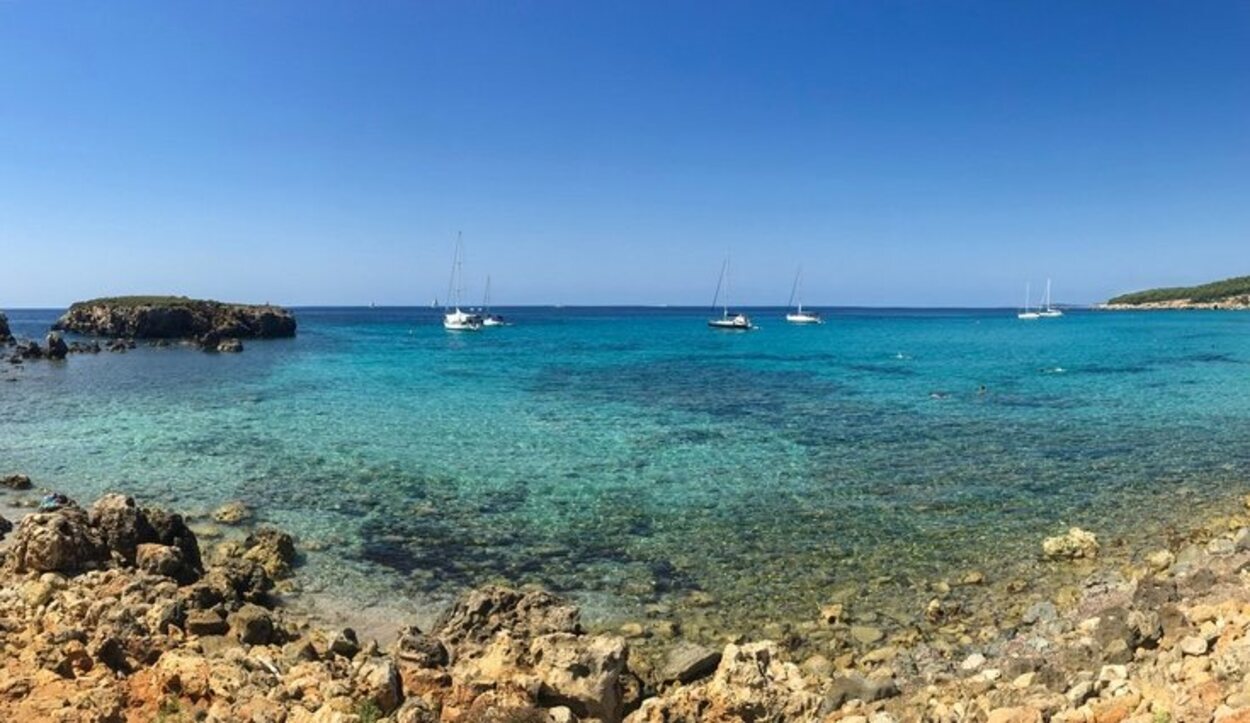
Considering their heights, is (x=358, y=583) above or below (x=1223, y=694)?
below

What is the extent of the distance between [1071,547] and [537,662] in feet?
38.9

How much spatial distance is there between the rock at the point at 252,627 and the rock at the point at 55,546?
13.2ft

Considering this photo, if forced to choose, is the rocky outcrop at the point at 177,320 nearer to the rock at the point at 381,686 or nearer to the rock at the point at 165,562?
the rock at the point at 165,562

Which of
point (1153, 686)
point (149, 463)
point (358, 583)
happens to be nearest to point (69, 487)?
point (149, 463)

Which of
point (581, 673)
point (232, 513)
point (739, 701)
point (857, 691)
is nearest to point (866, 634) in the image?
point (857, 691)

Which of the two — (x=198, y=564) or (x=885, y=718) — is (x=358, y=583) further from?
(x=885, y=718)

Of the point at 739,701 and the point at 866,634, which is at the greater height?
the point at 739,701

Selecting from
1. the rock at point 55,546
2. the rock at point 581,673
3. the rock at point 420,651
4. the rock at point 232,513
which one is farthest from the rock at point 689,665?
the rock at point 232,513

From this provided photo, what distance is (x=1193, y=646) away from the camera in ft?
28.1

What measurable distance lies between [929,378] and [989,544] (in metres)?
36.7

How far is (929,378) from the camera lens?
50.4 meters

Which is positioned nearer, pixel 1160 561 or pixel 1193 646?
pixel 1193 646

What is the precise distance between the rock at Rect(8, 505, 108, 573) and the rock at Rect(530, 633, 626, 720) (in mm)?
9581

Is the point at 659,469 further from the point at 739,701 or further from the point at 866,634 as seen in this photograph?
the point at 739,701
